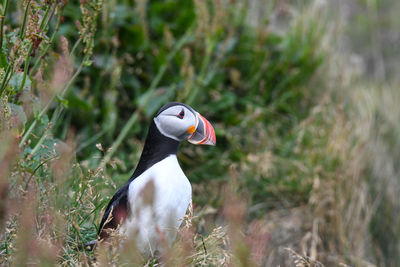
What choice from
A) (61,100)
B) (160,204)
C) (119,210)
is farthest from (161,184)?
(61,100)

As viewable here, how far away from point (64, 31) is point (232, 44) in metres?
1.20

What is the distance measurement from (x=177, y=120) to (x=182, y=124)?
0.02 metres

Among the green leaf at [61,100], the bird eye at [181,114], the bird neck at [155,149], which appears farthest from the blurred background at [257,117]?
the bird eye at [181,114]

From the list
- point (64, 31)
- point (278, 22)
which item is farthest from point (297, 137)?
point (278, 22)

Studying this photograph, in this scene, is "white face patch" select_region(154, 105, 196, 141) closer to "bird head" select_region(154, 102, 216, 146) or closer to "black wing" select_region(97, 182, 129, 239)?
"bird head" select_region(154, 102, 216, 146)

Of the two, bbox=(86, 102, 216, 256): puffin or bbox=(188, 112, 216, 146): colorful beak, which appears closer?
bbox=(86, 102, 216, 256): puffin

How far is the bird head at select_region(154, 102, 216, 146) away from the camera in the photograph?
149cm

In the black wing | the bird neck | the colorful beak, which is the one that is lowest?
the black wing

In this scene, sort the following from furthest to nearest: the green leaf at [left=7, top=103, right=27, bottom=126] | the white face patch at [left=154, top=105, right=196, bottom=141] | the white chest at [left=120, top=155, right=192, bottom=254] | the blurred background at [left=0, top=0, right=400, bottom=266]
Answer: the blurred background at [left=0, top=0, right=400, bottom=266] → the green leaf at [left=7, top=103, right=27, bottom=126] → the white face patch at [left=154, top=105, right=196, bottom=141] → the white chest at [left=120, top=155, right=192, bottom=254]

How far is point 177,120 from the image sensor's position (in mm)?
1484

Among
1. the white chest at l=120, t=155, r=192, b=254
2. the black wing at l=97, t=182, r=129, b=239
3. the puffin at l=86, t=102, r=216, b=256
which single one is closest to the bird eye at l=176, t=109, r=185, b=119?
the puffin at l=86, t=102, r=216, b=256

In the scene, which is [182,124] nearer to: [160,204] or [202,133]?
[202,133]

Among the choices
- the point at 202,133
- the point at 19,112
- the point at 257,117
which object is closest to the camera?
the point at 202,133

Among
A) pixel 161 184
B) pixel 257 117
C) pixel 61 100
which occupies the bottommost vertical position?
pixel 257 117
